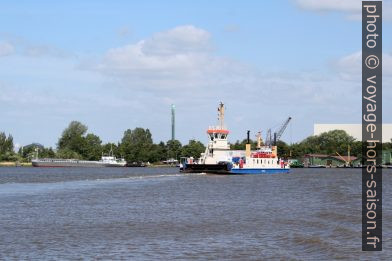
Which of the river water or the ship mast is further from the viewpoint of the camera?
the ship mast

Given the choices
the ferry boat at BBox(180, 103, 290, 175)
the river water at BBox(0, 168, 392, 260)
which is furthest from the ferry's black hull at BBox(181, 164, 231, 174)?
the river water at BBox(0, 168, 392, 260)

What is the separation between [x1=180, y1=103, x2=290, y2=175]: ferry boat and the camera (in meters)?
141

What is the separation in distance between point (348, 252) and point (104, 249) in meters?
11.5

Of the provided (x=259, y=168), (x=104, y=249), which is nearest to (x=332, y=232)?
(x=104, y=249)

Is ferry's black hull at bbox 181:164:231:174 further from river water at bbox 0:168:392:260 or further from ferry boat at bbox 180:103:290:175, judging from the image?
river water at bbox 0:168:392:260

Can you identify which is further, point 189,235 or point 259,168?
point 259,168

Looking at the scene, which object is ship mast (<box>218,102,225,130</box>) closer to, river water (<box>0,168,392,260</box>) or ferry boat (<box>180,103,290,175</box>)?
ferry boat (<box>180,103,290,175</box>)

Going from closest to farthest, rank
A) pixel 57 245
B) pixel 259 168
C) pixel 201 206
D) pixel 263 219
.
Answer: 1. pixel 57 245
2. pixel 263 219
3. pixel 201 206
4. pixel 259 168

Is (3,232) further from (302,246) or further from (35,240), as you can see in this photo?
(302,246)

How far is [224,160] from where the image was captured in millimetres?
144875

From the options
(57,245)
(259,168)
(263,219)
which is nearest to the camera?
(57,245)

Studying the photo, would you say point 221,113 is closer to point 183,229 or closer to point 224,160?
point 224,160

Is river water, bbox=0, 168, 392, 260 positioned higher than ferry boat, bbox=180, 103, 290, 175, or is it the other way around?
ferry boat, bbox=180, 103, 290, 175

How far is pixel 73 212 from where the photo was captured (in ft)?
173
